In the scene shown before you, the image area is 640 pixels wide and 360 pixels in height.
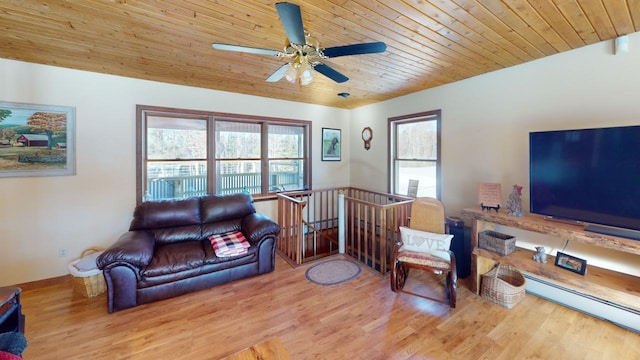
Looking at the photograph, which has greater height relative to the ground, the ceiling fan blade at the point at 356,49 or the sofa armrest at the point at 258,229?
the ceiling fan blade at the point at 356,49

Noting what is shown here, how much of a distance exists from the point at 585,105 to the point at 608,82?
0.76 feet

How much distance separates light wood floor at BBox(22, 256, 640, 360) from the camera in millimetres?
1991

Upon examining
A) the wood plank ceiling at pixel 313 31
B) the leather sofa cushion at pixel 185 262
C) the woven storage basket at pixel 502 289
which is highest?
the wood plank ceiling at pixel 313 31

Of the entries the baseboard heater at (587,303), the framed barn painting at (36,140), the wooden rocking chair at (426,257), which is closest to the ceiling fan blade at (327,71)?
the wooden rocking chair at (426,257)

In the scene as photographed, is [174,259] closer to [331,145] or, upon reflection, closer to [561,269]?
[331,145]

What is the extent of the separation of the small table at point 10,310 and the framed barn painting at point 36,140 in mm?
2103

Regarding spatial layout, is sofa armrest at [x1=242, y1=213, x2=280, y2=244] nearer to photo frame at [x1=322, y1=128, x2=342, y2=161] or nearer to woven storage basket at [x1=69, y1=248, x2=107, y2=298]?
woven storage basket at [x1=69, y1=248, x2=107, y2=298]

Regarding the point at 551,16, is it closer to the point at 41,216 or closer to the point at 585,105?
the point at 585,105

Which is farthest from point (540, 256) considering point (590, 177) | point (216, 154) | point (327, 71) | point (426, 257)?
point (216, 154)

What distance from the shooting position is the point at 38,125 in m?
2.93

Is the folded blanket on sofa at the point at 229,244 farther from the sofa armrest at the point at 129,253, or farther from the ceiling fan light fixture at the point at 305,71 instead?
the ceiling fan light fixture at the point at 305,71

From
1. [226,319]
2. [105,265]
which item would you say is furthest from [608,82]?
[105,265]

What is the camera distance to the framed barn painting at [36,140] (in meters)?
2.80

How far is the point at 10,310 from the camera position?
1523 mm
